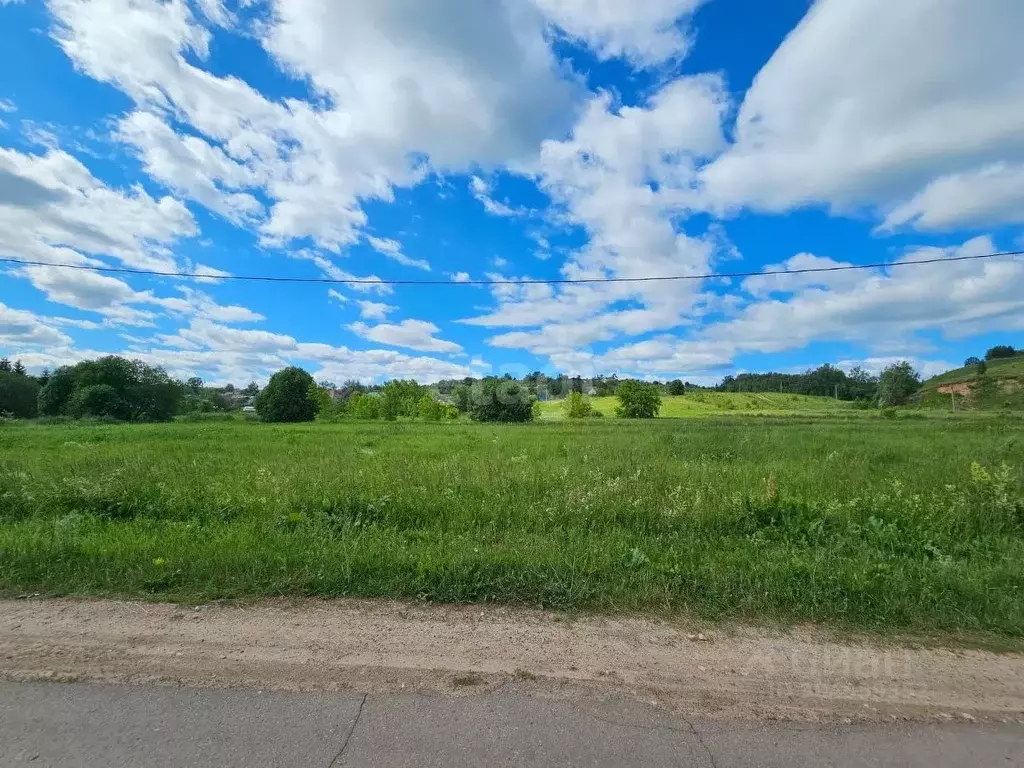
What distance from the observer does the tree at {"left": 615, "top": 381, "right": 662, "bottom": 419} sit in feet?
233

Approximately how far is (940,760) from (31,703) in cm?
523

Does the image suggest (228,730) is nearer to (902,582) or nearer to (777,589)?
(777,589)

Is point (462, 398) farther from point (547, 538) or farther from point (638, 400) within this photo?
point (547, 538)

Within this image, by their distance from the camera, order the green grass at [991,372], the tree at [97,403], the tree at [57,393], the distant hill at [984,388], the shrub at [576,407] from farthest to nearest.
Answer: the green grass at [991,372] → the shrub at [576,407] → the distant hill at [984,388] → the tree at [57,393] → the tree at [97,403]

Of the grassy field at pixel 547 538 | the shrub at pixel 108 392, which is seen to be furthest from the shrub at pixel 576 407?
the grassy field at pixel 547 538

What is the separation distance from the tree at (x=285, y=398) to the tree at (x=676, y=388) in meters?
71.1

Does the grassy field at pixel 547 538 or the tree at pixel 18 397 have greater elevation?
the tree at pixel 18 397

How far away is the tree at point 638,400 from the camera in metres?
71.0

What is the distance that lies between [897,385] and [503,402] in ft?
226

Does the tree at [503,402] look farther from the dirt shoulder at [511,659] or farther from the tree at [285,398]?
the dirt shoulder at [511,659]

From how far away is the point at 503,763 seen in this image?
2553 mm

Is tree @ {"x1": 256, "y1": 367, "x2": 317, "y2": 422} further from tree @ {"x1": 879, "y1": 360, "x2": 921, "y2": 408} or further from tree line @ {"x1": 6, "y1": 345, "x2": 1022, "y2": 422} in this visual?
tree @ {"x1": 879, "y1": 360, "x2": 921, "y2": 408}

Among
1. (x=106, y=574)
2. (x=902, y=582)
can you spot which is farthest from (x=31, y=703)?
(x=902, y=582)

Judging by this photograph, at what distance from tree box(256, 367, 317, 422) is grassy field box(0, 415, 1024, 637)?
191 feet
